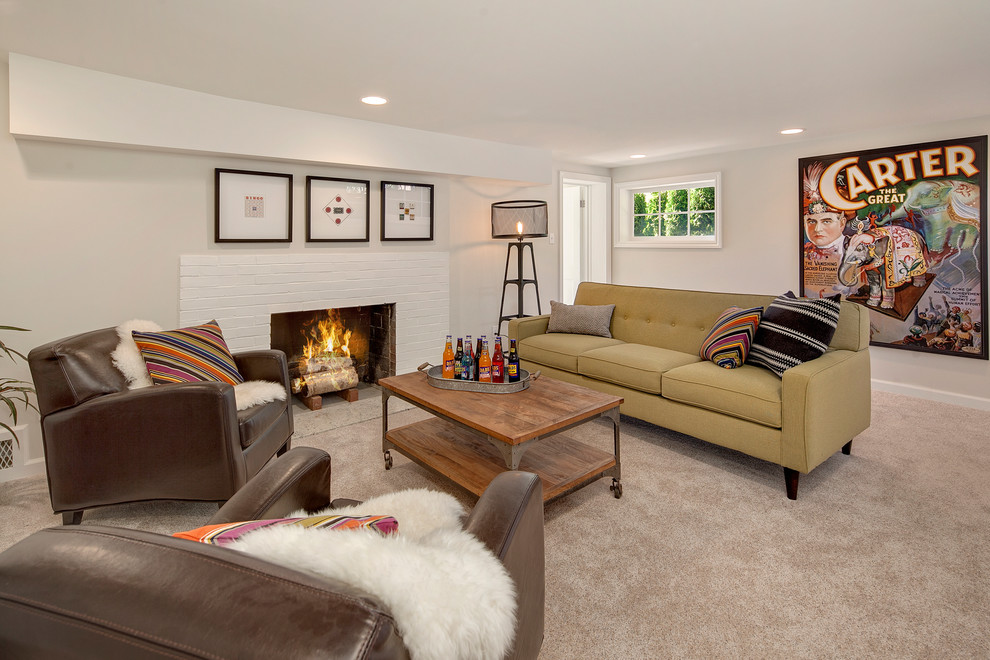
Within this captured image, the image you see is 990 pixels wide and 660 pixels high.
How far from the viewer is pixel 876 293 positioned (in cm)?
434

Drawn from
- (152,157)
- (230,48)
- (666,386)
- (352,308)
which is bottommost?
(666,386)

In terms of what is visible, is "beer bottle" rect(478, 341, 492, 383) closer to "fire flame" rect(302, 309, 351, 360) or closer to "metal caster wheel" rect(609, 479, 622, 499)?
"metal caster wheel" rect(609, 479, 622, 499)

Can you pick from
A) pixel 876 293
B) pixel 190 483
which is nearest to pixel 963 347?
pixel 876 293

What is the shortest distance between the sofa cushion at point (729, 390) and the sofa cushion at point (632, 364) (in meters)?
0.10

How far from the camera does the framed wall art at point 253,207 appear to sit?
3504mm

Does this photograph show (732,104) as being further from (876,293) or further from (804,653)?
(804,653)

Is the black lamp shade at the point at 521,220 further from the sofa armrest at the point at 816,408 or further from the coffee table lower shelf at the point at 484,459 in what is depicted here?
the sofa armrest at the point at 816,408

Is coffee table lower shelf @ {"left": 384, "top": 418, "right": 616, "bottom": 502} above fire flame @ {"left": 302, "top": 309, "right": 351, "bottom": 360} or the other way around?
the other way around

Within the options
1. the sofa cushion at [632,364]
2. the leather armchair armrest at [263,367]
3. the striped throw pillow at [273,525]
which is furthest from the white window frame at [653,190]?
the striped throw pillow at [273,525]

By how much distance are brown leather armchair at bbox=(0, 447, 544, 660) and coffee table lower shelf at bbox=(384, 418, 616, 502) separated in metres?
1.71

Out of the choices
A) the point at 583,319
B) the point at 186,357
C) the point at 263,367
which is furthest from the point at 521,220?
the point at 186,357

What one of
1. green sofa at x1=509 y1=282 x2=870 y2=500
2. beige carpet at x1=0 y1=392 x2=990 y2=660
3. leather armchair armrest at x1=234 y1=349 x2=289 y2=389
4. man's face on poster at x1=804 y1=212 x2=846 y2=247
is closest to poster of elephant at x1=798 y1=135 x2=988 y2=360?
man's face on poster at x1=804 y1=212 x2=846 y2=247

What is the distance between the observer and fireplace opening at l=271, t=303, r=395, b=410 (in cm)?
413

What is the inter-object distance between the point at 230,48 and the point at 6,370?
2107 mm
